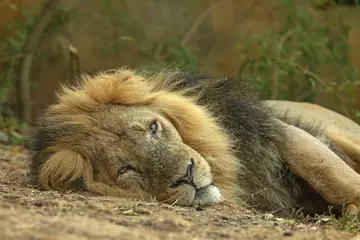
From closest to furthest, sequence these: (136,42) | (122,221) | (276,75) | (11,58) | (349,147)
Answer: (122,221), (349,147), (276,75), (11,58), (136,42)

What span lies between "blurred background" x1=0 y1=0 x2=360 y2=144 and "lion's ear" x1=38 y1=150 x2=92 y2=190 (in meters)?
3.99

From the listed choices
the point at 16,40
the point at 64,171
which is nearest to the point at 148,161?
the point at 64,171

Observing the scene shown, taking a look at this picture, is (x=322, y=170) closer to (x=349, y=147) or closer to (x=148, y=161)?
(x=349, y=147)

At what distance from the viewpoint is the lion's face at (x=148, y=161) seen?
14.6ft

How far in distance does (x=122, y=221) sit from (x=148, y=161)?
3.21 feet

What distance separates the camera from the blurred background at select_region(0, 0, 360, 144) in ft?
29.1

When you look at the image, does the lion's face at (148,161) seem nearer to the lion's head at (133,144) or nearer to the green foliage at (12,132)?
the lion's head at (133,144)

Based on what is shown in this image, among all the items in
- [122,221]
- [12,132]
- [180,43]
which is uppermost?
[180,43]

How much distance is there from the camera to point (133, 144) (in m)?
4.57

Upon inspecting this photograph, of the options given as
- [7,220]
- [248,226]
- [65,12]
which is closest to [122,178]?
[248,226]

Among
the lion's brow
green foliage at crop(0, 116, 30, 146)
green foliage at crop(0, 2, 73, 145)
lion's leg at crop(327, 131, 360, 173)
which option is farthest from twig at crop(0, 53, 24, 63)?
the lion's brow

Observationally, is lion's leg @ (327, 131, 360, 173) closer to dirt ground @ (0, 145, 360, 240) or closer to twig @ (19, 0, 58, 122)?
dirt ground @ (0, 145, 360, 240)


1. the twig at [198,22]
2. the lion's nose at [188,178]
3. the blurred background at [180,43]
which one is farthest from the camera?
the twig at [198,22]

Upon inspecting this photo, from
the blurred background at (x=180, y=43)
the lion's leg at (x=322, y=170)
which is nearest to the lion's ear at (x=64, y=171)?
the lion's leg at (x=322, y=170)
